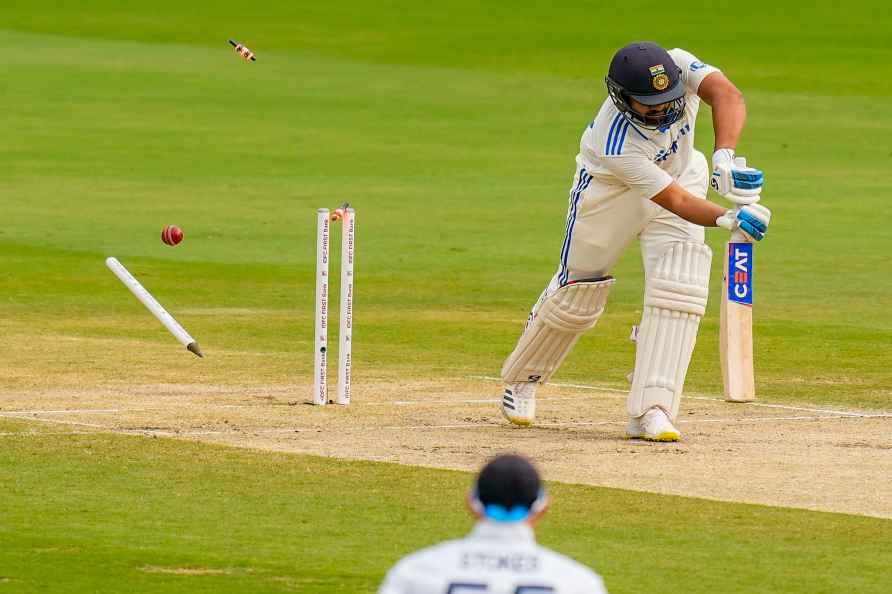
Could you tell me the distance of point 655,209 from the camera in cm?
1076

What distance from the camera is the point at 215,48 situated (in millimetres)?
47406

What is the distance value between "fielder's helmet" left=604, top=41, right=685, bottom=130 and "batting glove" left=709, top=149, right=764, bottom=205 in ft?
1.21

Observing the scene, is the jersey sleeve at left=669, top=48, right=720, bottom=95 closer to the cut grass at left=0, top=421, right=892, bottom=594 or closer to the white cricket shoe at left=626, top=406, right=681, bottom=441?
the white cricket shoe at left=626, top=406, right=681, bottom=441

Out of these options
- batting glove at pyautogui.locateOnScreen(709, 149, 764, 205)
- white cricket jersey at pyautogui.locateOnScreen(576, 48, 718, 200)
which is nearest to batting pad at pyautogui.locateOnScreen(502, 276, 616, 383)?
white cricket jersey at pyautogui.locateOnScreen(576, 48, 718, 200)

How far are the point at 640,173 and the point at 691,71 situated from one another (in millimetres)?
668

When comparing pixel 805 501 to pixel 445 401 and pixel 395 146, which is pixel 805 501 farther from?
pixel 395 146

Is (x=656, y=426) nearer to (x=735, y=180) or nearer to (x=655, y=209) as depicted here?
(x=655, y=209)

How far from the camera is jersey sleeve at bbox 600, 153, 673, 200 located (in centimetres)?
1030

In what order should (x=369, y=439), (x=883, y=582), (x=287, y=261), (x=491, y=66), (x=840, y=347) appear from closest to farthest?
(x=883, y=582) → (x=369, y=439) → (x=840, y=347) → (x=287, y=261) → (x=491, y=66)

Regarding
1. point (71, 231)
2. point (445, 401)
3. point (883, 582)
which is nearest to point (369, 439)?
point (445, 401)

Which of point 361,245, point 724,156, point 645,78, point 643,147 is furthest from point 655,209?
point 361,245

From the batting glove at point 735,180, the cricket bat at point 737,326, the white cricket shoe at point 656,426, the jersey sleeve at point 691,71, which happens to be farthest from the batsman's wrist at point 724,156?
the white cricket shoe at point 656,426

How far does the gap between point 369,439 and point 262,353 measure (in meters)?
3.85

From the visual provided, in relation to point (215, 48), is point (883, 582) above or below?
below
